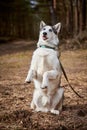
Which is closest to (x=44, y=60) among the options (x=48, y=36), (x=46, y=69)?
(x=46, y=69)

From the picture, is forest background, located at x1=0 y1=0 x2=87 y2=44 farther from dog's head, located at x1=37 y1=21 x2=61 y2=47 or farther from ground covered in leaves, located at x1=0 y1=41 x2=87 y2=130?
dog's head, located at x1=37 y1=21 x2=61 y2=47

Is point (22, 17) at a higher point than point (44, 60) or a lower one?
lower

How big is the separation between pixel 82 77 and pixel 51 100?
4.33 meters

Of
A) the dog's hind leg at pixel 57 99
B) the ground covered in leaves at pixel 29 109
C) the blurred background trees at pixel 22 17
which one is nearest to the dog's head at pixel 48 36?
the dog's hind leg at pixel 57 99

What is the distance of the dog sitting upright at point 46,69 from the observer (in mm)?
5672

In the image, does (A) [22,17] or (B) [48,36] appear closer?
(B) [48,36]

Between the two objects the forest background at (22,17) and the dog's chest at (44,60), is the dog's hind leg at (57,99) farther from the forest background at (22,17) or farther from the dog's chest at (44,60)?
the forest background at (22,17)

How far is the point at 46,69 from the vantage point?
5738 mm

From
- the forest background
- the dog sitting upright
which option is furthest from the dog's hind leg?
the forest background

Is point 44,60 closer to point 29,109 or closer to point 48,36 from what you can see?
point 48,36

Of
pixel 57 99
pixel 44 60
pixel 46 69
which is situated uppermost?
pixel 44 60

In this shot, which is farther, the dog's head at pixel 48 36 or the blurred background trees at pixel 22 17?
the blurred background trees at pixel 22 17

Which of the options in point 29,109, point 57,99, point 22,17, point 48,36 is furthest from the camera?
point 22,17

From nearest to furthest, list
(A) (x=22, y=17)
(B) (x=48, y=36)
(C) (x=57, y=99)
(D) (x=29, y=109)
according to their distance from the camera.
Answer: (B) (x=48, y=36), (C) (x=57, y=99), (D) (x=29, y=109), (A) (x=22, y=17)
